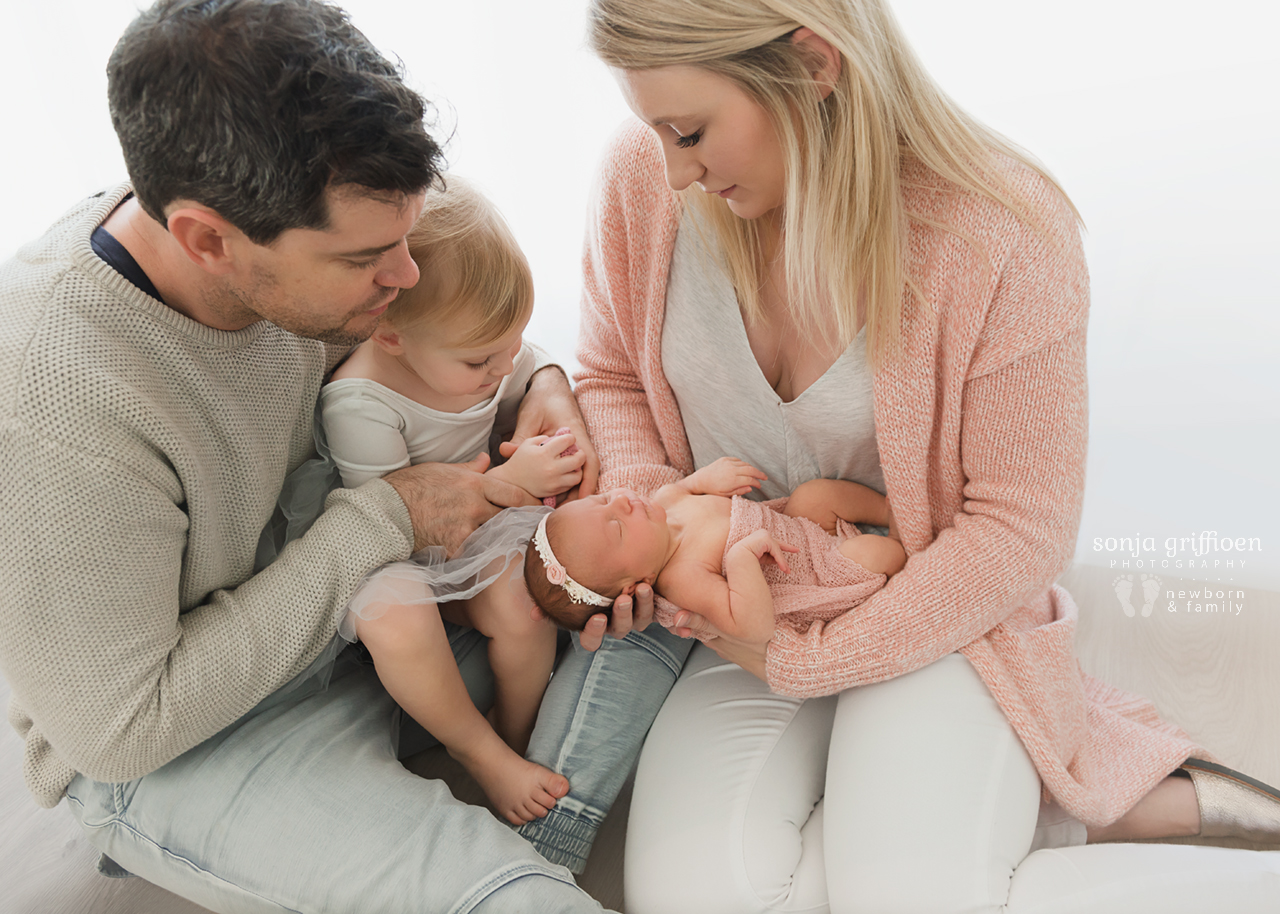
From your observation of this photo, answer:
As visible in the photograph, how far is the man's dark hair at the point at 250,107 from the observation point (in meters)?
0.88

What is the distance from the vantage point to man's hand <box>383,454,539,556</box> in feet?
4.36

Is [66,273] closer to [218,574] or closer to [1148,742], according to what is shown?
[218,574]

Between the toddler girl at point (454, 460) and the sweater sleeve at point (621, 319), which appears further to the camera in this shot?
the sweater sleeve at point (621, 319)

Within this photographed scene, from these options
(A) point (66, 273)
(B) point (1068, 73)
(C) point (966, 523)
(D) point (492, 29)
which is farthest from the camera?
(D) point (492, 29)

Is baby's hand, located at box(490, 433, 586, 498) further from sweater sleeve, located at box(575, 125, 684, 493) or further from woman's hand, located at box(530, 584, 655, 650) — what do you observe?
woman's hand, located at box(530, 584, 655, 650)

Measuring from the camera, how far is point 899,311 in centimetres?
118

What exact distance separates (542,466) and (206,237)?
2.05 ft

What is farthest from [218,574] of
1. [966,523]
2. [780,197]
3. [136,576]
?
[966,523]

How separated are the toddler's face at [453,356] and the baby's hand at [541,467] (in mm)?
135

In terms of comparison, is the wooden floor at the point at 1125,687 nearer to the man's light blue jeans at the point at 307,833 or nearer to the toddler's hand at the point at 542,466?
the man's light blue jeans at the point at 307,833

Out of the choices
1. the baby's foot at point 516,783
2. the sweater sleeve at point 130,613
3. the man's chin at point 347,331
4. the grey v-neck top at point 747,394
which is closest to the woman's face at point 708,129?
the grey v-neck top at point 747,394

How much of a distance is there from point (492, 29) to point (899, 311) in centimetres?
132

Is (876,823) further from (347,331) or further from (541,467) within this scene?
(347,331)

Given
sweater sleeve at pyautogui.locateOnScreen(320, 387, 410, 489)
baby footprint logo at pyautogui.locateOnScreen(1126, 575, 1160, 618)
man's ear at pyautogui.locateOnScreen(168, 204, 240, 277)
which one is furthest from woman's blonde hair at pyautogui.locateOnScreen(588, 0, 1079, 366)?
baby footprint logo at pyautogui.locateOnScreen(1126, 575, 1160, 618)
